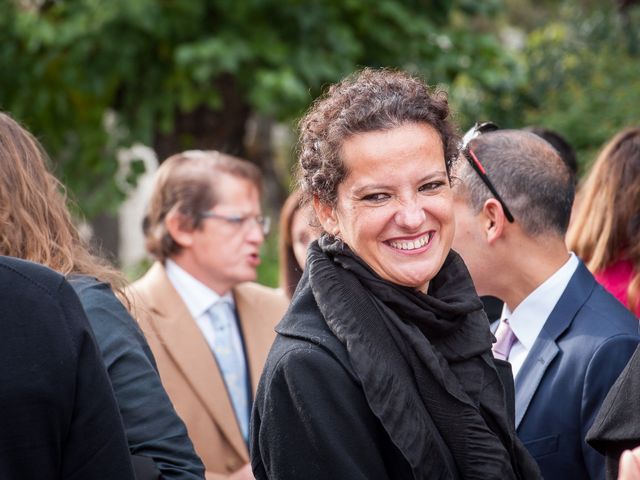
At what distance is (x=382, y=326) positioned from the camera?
2.41 metres

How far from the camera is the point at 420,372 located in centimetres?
239

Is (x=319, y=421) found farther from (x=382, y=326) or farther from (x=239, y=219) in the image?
(x=239, y=219)

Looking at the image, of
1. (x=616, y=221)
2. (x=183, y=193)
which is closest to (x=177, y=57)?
(x=183, y=193)

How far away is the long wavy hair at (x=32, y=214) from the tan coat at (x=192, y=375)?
4.18ft

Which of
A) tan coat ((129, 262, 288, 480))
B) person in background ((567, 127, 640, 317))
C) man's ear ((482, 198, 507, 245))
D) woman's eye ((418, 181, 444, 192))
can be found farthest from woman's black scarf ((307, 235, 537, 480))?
tan coat ((129, 262, 288, 480))

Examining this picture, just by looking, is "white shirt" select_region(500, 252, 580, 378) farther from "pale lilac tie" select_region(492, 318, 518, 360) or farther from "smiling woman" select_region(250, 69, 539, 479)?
"smiling woman" select_region(250, 69, 539, 479)

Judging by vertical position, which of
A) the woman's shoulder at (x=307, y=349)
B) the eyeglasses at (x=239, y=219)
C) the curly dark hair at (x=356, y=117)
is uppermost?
the curly dark hair at (x=356, y=117)

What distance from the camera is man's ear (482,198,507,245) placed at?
10.8ft

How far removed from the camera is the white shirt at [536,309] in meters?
3.23

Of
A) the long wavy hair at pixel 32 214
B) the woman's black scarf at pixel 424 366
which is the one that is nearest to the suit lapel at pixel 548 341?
the woman's black scarf at pixel 424 366

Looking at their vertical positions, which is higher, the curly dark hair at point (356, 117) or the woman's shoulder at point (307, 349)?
the curly dark hair at point (356, 117)

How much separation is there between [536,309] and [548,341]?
167 millimetres

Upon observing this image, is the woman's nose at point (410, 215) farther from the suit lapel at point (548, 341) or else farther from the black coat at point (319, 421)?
the suit lapel at point (548, 341)

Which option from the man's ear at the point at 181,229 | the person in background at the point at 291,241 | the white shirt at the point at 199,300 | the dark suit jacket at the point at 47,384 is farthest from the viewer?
the person in background at the point at 291,241
